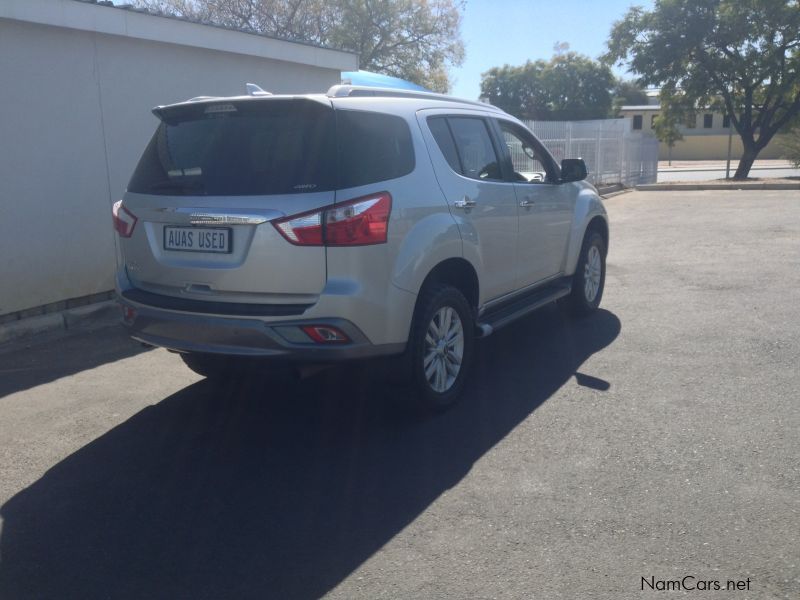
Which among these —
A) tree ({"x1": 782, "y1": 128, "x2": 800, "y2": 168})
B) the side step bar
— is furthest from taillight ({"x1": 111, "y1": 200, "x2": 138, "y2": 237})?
tree ({"x1": 782, "y1": 128, "x2": 800, "y2": 168})

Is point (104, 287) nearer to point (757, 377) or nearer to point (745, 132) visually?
point (757, 377)

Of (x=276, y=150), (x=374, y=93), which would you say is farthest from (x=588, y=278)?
(x=276, y=150)

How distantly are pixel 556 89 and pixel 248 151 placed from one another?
6497 centimetres

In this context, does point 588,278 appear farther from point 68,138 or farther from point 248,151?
point 68,138

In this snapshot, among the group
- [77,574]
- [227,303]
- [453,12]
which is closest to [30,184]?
[227,303]

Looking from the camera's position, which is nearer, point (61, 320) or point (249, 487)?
point (249, 487)

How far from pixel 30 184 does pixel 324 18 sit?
25.7m

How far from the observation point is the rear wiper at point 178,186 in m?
4.42

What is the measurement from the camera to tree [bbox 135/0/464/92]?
28359 mm

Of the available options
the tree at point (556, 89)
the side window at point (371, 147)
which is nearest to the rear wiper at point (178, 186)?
the side window at point (371, 147)

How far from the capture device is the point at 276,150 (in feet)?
14.1

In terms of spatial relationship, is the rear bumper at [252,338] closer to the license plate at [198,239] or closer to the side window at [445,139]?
the license plate at [198,239]

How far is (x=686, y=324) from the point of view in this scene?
22.8 feet

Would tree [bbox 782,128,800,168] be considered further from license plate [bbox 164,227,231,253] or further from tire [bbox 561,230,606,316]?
license plate [bbox 164,227,231,253]
